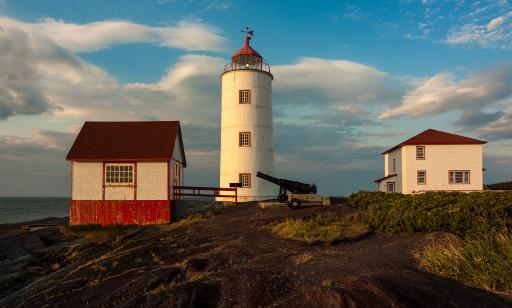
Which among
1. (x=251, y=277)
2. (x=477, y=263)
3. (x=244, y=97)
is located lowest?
(x=251, y=277)

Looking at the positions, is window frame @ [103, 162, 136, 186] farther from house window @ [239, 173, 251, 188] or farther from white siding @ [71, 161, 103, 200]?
house window @ [239, 173, 251, 188]

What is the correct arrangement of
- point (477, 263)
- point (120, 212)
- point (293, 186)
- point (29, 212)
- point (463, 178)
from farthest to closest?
point (29, 212), point (463, 178), point (120, 212), point (293, 186), point (477, 263)

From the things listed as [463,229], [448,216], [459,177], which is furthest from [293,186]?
[459,177]

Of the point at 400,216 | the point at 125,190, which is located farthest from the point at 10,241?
the point at 400,216

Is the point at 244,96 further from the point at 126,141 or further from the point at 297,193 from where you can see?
the point at 297,193

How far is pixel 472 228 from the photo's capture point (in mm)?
13148

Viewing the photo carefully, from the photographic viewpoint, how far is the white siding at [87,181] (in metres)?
23.5

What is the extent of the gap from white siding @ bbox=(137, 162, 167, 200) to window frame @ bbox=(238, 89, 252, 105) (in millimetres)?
9524

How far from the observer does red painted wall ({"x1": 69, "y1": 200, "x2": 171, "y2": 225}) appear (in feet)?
76.4

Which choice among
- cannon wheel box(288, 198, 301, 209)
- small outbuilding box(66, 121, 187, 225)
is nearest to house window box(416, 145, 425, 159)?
cannon wheel box(288, 198, 301, 209)

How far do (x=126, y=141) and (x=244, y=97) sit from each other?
998cm

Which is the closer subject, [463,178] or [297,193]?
[297,193]

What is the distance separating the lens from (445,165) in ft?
113

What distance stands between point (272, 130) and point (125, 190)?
12.8 meters
